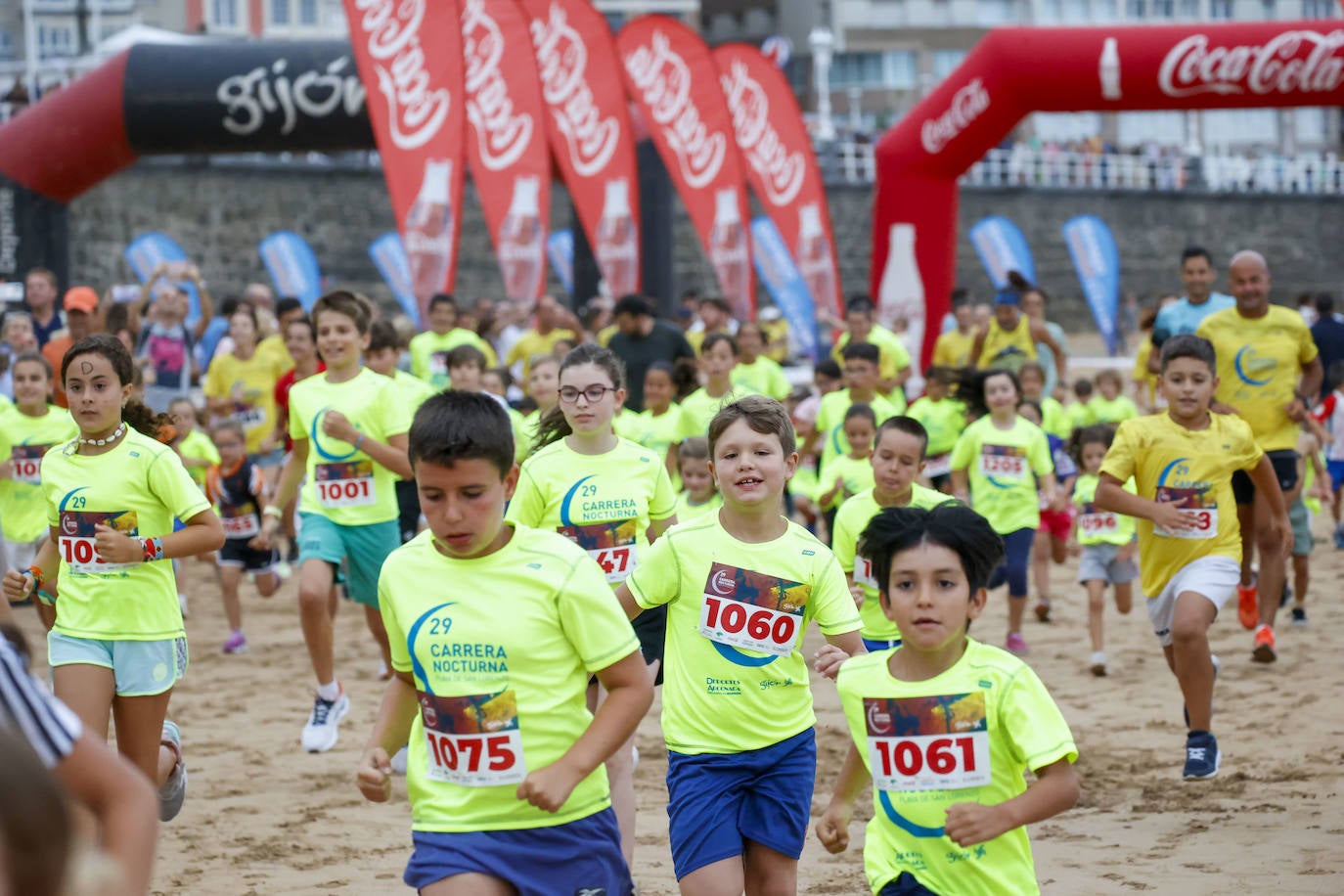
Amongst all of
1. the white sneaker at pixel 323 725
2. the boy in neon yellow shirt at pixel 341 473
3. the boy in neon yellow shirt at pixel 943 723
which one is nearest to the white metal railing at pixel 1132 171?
the boy in neon yellow shirt at pixel 341 473

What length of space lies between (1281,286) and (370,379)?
43.8 m

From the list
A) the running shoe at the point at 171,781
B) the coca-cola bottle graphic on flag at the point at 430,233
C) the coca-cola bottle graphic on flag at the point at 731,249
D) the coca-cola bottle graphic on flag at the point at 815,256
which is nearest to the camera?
the running shoe at the point at 171,781

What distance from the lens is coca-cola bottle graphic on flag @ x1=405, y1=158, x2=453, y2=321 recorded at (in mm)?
13031

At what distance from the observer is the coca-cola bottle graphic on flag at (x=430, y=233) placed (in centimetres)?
1303

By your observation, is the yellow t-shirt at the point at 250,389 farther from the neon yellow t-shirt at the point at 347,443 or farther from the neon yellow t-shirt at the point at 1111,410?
the neon yellow t-shirt at the point at 1111,410

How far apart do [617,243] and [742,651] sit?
11.0 metres

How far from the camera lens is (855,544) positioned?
19.8 ft

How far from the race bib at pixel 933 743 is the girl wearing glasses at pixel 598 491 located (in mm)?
2064

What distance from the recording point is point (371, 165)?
33.2 meters

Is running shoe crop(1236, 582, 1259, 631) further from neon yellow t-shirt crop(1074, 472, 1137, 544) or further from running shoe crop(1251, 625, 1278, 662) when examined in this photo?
neon yellow t-shirt crop(1074, 472, 1137, 544)

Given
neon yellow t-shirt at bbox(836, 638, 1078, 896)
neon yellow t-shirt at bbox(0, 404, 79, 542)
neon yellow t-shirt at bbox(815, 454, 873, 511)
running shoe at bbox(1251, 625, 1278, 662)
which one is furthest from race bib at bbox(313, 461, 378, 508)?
running shoe at bbox(1251, 625, 1278, 662)

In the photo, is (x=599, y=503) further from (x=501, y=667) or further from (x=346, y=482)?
(x=501, y=667)

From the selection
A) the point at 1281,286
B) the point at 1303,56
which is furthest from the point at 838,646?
the point at 1281,286

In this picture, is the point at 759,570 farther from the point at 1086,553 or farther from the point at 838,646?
the point at 1086,553
